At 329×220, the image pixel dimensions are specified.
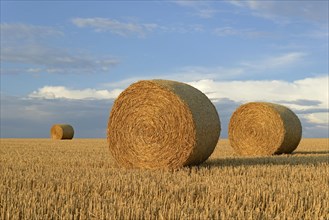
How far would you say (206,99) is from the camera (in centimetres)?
966

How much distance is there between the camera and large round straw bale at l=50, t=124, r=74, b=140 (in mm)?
30297

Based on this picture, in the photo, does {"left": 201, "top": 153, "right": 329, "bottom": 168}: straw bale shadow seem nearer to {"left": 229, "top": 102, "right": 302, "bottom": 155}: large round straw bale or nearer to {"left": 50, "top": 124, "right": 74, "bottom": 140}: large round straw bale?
{"left": 229, "top": 102, "right": 302, "bottom": 155}: large round straw bale

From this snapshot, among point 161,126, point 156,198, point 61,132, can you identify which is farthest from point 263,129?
point 61,132

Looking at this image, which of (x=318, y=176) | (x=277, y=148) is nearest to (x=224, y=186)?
(x=318, y=176)

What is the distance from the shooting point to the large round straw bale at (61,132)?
3030cm

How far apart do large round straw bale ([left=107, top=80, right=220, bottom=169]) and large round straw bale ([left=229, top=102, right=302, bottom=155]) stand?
4848mm

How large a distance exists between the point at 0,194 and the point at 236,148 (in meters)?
10.2

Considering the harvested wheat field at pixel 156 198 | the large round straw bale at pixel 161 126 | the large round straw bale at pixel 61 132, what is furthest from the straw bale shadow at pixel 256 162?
the large round straw bale at pixel 61 132

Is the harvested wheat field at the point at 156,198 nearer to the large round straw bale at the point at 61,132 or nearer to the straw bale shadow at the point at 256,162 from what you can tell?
the straw bale shadow at the point at 256,162

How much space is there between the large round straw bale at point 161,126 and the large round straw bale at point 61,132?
21.3 metres

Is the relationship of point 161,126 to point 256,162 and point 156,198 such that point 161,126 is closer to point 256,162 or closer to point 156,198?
point 256,162

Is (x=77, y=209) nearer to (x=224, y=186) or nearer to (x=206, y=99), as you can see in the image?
(x=224, y=186)

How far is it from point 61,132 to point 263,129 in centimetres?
1907

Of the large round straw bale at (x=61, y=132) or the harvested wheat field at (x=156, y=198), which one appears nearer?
the harvested wheat field at (x=156, y=198)
